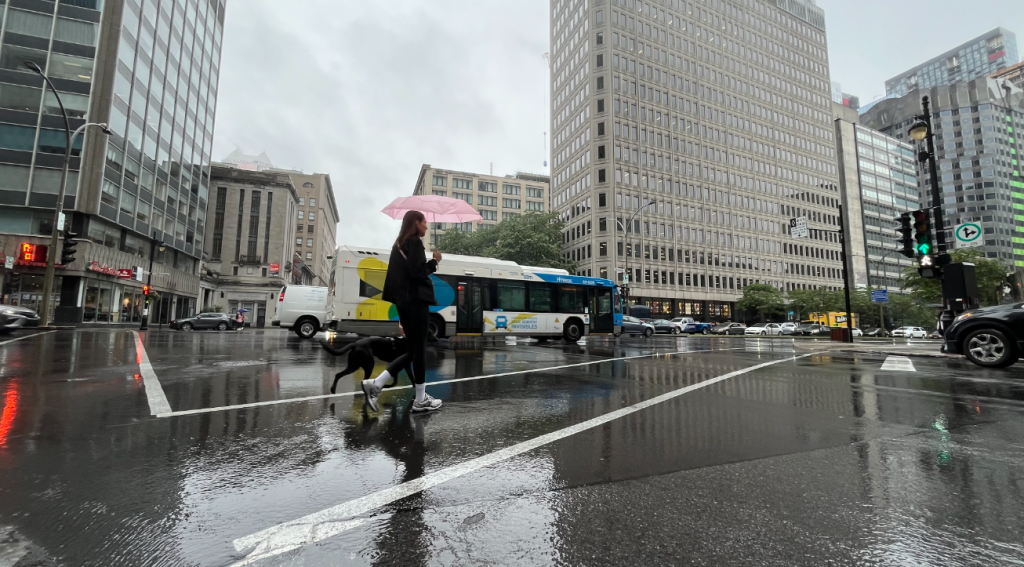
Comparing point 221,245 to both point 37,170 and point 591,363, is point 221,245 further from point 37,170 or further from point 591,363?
point 591,363

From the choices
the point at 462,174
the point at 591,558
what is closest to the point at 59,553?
the point at 591,558

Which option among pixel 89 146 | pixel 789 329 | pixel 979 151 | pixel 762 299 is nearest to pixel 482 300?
pixel 89 146

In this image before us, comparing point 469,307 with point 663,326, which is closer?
point 469,307

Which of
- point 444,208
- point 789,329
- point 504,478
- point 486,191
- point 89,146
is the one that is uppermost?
point 486,191

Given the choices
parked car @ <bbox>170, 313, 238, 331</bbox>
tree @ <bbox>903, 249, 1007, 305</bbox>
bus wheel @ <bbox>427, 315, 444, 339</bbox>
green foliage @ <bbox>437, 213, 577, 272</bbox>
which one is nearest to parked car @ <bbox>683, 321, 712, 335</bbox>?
green foliage @ <bbox>437, 213, 577, 272</bbox>

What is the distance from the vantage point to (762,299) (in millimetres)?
62438

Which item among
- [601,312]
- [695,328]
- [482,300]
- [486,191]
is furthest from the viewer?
[486,191]

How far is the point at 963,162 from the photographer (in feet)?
427

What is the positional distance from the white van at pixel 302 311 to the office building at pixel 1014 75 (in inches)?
8790

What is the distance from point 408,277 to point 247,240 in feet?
214

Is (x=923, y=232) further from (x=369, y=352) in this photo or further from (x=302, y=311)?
(x=302, y=311)

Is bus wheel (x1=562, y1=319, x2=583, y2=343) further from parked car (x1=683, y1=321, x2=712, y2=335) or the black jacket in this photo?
parked car (x1=683, y1=321, x2=712, y2=335)

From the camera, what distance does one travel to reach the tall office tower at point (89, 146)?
30219 millimetres

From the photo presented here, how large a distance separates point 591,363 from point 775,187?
7898 cm
